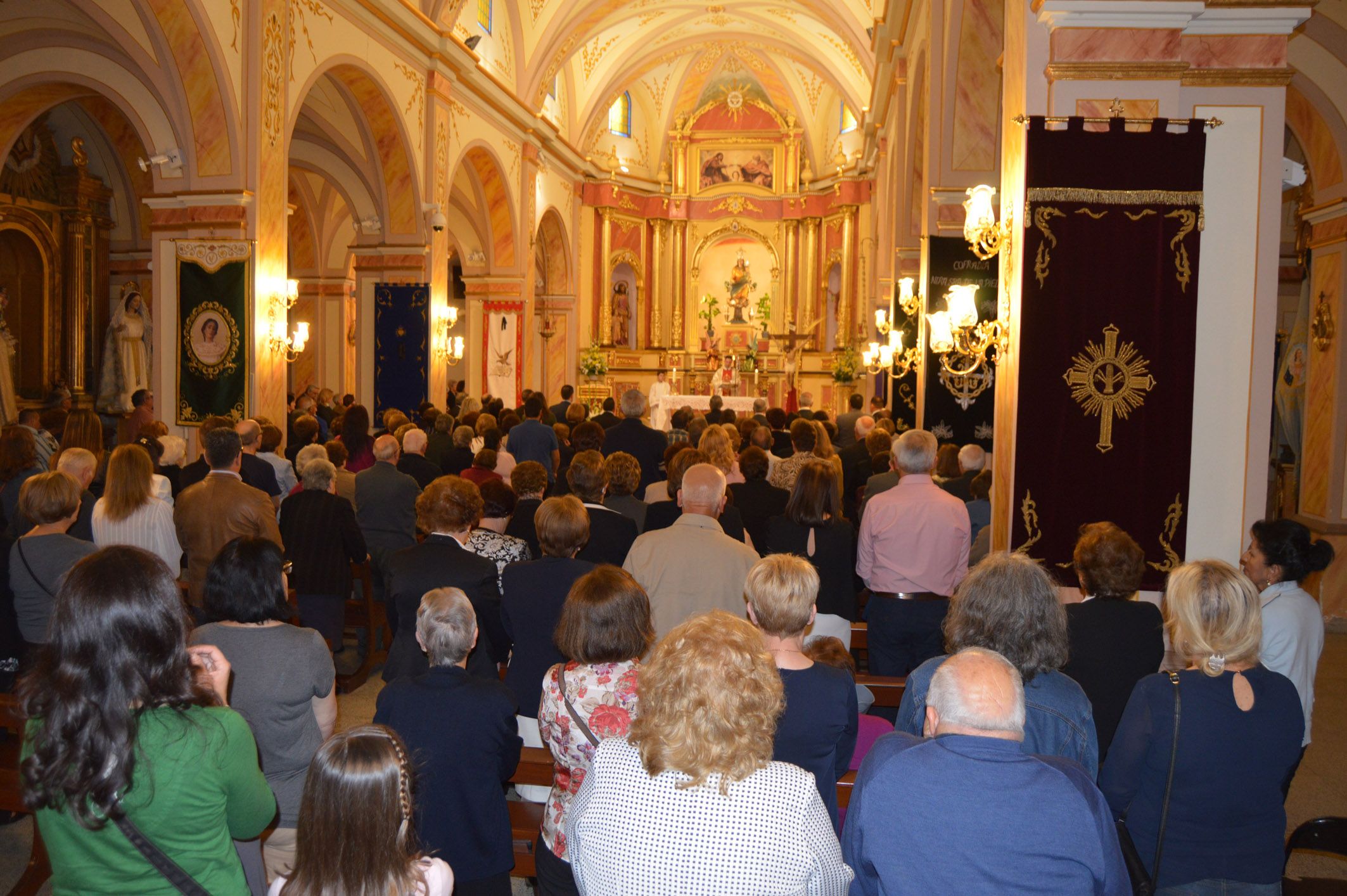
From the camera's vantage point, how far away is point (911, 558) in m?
5.27

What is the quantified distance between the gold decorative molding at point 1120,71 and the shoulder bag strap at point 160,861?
5324 mm

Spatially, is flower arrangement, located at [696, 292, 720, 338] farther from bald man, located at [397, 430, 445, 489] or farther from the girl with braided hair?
the girl with braided hair

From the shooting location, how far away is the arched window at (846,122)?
2611 centimetres

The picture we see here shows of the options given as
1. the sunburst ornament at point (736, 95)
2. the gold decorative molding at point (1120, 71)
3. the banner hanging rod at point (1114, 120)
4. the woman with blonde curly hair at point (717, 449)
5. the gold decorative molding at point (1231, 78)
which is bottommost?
the woman with blonde curly hair at point (717, 449)

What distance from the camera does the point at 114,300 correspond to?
16.3m

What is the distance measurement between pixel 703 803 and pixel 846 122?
26302 millimetres

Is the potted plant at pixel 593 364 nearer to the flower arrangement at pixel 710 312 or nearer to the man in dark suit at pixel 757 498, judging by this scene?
the flower arrangement at pixel 710 312

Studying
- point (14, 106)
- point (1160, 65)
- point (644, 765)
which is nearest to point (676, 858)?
point (644, 765)

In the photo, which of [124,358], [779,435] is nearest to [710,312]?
[124,358]

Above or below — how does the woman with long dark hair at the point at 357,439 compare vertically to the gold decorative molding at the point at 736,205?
below

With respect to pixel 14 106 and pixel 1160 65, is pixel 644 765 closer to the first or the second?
pixel 1160 65

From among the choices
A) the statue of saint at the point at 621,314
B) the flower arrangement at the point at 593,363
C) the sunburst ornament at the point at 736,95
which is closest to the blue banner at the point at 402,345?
the flower arrangement at the point at 593,363

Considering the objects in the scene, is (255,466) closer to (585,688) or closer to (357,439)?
(357,439)

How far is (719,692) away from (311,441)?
8.03 meters
